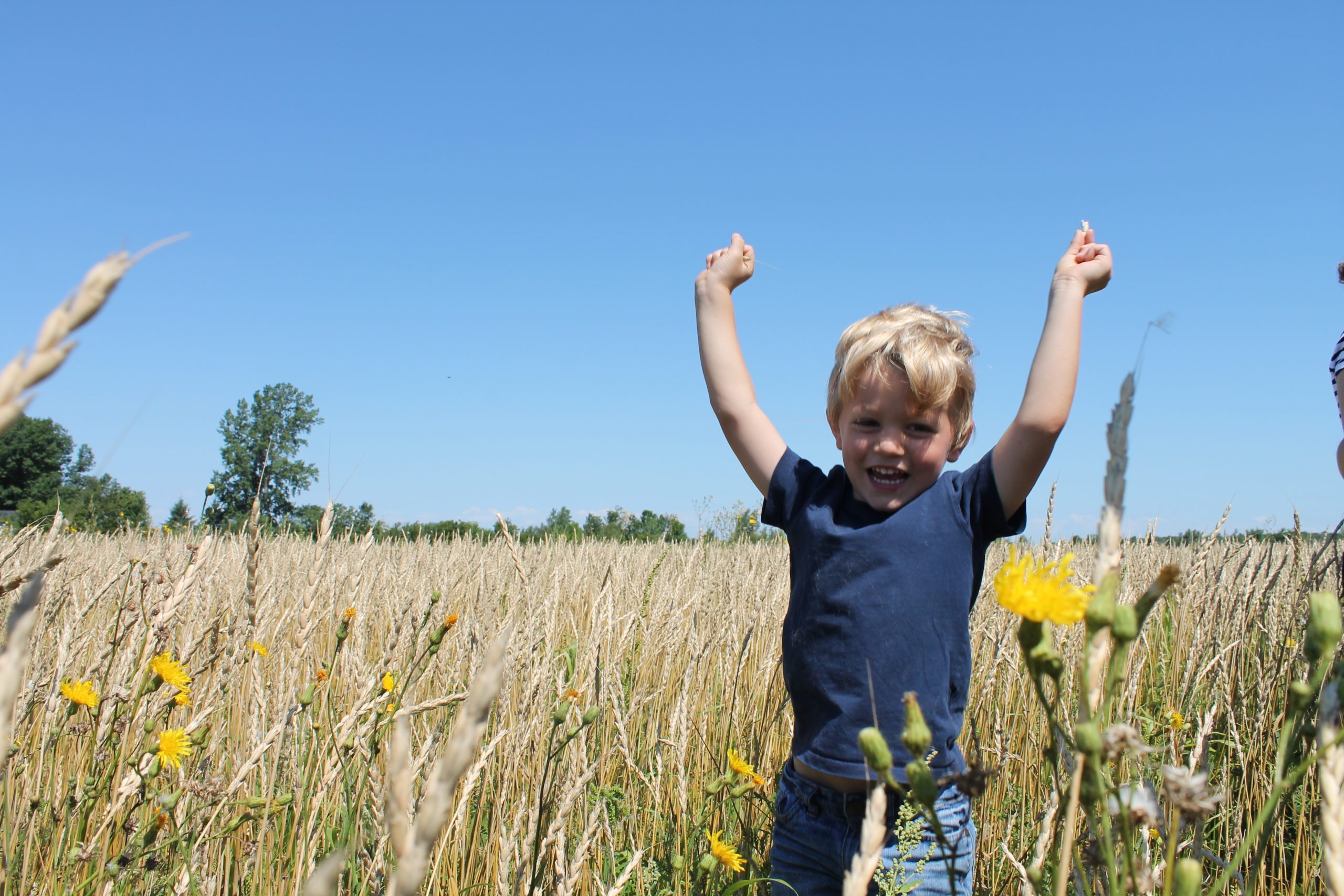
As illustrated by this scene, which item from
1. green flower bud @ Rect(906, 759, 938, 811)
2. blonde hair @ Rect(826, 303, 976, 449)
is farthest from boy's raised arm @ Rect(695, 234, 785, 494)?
green flower bud @ Rect(906, 759, 938, 811)

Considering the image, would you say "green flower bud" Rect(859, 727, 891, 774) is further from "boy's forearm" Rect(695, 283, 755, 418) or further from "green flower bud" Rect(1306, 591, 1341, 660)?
"boy's forearm" Rect(695, 283, 755, 418)

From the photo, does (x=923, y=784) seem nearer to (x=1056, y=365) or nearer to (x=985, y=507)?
(x=1056, y=365)

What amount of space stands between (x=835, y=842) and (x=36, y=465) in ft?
138

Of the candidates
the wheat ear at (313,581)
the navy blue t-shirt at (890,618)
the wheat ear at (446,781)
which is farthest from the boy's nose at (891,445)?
the wheat ear at (446,781)

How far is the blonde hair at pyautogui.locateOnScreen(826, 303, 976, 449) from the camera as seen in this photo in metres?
1.53

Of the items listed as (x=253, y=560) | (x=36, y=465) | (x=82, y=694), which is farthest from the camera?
(x=36, y=465)

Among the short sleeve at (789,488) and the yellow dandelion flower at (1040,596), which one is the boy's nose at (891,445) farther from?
the yellow dandelion flower at (1040,596)

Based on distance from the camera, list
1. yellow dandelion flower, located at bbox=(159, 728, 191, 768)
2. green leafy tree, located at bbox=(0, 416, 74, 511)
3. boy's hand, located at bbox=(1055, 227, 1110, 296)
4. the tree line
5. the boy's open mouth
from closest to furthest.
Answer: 1. boy's hand, located at bbox=(1055, 227, 1110, 296)
2. yellow dandelion flower, located at bbox=(159, 728, 191, 768)
3. the boy's open mouth
4. the tree line
5. green leafy tree, located at bbox=(0, 416, 74, 511)

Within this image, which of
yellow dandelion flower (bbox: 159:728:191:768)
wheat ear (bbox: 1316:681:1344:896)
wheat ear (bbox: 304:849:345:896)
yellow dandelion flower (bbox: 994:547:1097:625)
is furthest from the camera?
yellow dandelion flower (bbox: 159:728:191:768)

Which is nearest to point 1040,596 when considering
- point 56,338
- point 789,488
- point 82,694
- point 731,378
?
point 56,338

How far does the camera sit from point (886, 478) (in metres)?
1.60

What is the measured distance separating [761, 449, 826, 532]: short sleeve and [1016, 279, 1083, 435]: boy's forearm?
49cm

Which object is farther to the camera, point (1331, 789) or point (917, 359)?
point (917, 359)

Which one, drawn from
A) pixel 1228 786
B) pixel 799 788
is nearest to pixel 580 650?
pixel 799 788
